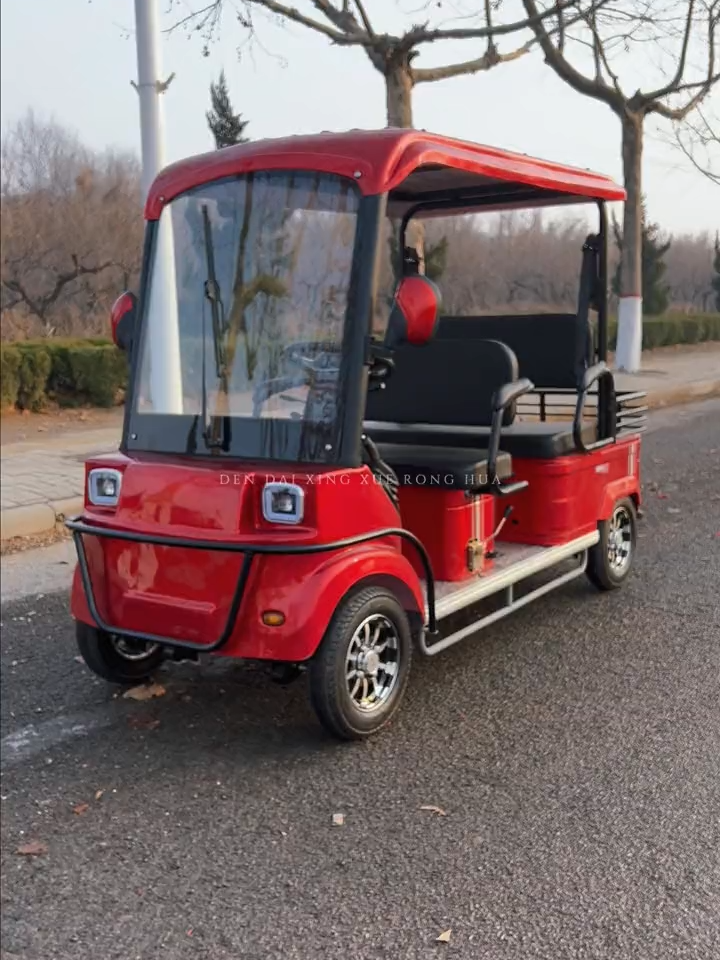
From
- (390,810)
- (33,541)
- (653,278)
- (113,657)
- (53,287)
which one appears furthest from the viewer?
(653,278)

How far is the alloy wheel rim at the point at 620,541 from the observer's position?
5.30 meters

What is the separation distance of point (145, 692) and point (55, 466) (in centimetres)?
510

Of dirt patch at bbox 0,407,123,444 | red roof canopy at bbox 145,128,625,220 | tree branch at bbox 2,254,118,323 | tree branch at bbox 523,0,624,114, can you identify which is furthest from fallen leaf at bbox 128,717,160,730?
tree branch at bbox 2,254,118,323

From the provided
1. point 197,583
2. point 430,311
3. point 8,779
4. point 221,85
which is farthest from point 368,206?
point 221,85

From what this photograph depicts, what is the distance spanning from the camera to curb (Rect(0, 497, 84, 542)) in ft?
22.4

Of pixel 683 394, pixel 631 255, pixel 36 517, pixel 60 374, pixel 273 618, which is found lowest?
pixel 36 517

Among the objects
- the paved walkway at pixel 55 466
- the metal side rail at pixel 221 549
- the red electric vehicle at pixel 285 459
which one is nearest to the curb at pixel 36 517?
the paved walkway at pixel 55 466

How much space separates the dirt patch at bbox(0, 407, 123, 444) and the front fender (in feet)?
25.8

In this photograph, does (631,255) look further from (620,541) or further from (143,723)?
(143,723)

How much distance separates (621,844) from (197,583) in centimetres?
164

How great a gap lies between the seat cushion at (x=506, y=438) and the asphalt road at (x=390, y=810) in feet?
2.98

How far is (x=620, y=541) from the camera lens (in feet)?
17.7

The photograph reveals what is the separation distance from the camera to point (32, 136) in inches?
1058

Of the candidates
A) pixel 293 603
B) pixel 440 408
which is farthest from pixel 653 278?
pixel 293 603
